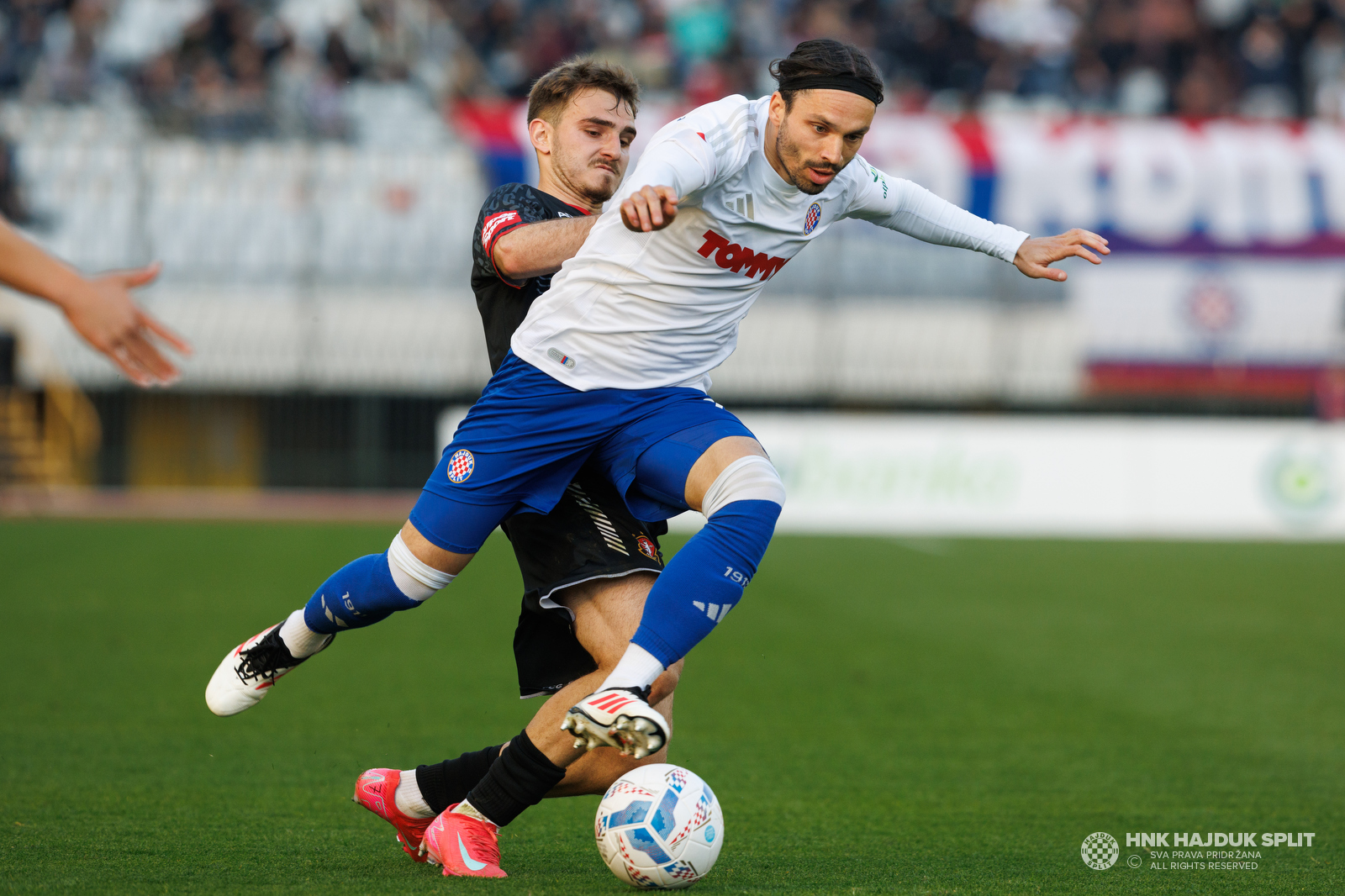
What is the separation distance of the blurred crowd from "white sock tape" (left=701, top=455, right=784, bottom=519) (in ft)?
51.6

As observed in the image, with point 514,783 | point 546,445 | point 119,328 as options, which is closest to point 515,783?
point 514,783

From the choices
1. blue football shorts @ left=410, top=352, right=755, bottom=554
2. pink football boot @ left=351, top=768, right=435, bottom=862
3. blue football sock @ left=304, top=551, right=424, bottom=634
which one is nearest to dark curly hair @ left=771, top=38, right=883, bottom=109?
blue football shorts @ left=410, top=352, right=755, bottom=554

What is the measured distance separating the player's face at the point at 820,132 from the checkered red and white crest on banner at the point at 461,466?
3.70ft

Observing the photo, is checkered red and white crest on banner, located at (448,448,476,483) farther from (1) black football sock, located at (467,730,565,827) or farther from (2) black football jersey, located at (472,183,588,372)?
(1) black football sock, located at (467,730,565,827)

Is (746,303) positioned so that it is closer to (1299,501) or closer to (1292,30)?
(1299,501)

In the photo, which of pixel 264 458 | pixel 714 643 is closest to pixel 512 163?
pixel 264 458

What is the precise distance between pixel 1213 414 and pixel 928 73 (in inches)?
240

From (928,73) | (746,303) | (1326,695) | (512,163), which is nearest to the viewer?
(746,303)

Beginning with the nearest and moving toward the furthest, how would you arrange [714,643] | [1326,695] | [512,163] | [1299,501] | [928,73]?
[1326,695] → [714,643] → [1299,501] → [512,163] → [928,73]

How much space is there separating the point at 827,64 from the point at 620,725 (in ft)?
5.62

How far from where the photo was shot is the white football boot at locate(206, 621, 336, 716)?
428 cm

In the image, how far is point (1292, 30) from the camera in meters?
21.1

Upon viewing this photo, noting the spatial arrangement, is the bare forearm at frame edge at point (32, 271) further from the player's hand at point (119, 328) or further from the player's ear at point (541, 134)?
the player's ear at point (541, 134)

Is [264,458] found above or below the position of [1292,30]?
below
